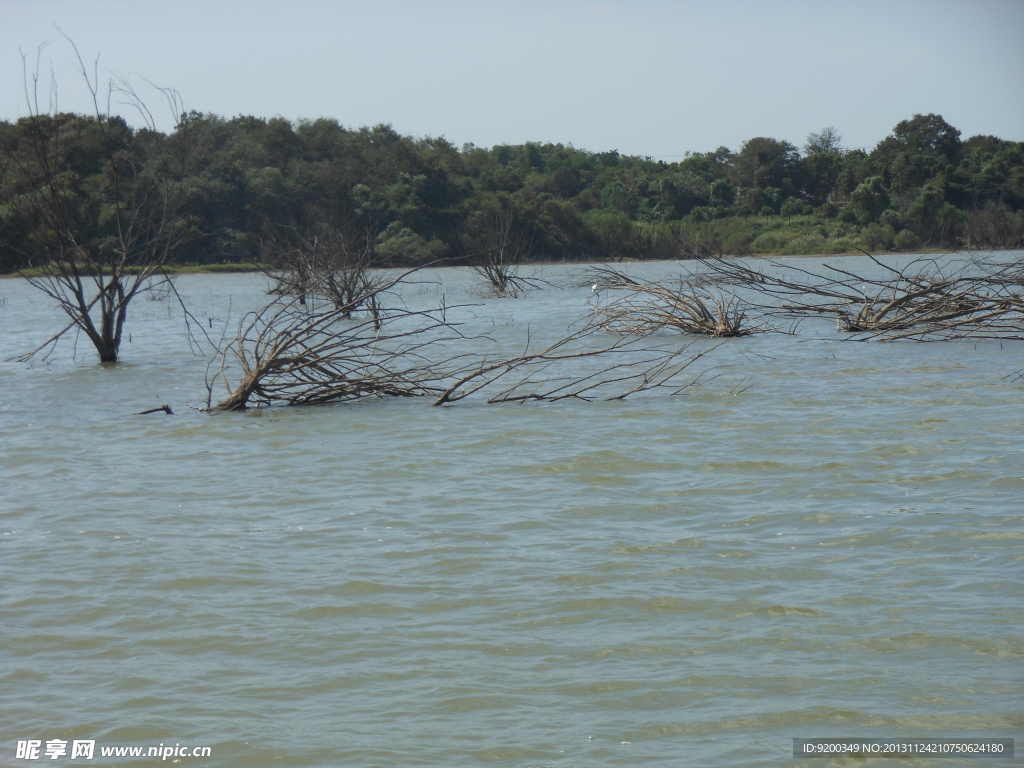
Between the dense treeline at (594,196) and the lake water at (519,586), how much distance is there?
37628 mm

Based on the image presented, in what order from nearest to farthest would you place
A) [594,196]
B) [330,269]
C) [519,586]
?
[519,586]
[330,269]
[594,196]

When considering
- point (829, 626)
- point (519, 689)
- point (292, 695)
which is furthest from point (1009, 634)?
point (292, 695)

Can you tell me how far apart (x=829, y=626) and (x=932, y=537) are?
129 cm

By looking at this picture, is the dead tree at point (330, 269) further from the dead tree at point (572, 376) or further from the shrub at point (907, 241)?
the shrub at point (907, 241)

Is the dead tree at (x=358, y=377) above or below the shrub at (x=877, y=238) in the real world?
below

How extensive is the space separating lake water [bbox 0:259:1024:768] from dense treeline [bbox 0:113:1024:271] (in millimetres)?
37628

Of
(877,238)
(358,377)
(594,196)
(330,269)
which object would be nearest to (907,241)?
(877,238)

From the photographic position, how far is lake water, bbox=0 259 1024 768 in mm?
3062

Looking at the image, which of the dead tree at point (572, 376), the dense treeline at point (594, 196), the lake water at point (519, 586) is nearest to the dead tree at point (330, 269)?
the dead tree at point (572, 376)

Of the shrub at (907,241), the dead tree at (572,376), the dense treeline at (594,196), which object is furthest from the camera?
the shrub at (907,241)

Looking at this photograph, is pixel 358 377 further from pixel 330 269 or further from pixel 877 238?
pixel 877 238

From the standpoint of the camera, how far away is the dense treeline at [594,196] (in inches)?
1949

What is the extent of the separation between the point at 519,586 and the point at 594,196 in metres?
67.5

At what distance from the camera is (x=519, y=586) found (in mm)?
4180
